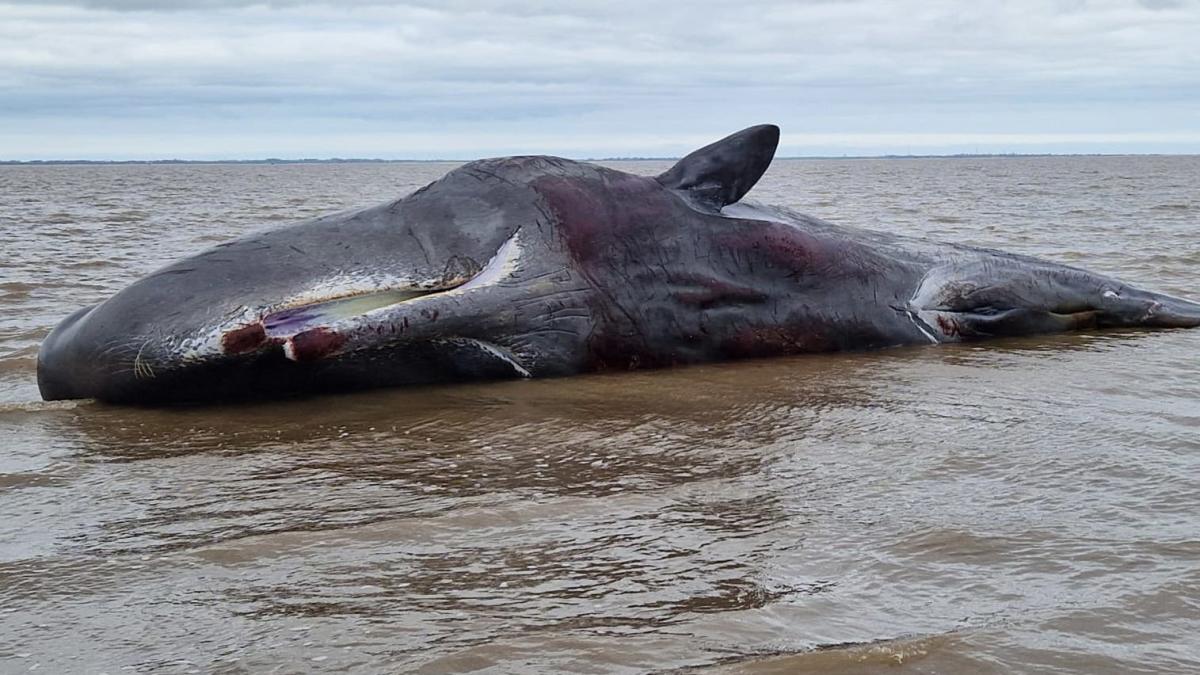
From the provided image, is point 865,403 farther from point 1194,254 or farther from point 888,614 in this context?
point 1194,254

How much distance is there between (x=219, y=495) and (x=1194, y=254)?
10.8 meters

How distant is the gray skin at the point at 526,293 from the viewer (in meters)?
5.31

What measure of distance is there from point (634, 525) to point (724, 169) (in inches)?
123

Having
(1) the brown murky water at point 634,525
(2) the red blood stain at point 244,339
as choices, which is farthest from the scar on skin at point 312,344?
(1) the brown murky water at point 634,525

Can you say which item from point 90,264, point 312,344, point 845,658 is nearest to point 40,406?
point 312,344

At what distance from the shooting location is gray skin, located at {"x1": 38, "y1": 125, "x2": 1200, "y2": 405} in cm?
531

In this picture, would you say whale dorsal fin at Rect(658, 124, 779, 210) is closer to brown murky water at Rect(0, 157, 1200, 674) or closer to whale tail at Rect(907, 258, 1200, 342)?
brown murky water at Rect(0, 157, 1200, 674)

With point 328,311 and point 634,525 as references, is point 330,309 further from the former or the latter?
point 634,525

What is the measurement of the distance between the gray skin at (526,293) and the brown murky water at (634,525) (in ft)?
0.64

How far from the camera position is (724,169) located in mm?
6250

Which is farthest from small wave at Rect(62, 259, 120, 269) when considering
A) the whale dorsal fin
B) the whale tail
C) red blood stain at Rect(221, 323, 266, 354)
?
the whale tail

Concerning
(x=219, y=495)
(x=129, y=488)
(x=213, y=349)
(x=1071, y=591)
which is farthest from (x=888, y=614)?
(x=213, y=349)

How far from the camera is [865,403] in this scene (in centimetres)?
514

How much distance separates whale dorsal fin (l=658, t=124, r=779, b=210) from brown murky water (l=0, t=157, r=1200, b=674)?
3.10 feet
